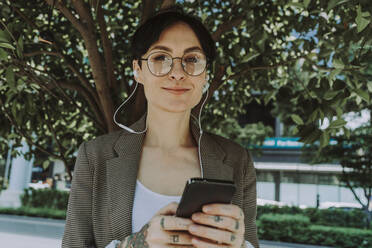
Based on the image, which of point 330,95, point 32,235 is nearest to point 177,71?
point 330,95

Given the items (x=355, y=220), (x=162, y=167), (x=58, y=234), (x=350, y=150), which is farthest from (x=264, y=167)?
(x=162, y=167)

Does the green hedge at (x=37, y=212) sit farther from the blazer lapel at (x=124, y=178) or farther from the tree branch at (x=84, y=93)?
the blazer lapel at (x=124, y=178)

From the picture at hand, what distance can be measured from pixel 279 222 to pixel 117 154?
13552 millimetres

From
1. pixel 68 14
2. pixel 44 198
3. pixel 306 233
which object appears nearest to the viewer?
pixel 68 14

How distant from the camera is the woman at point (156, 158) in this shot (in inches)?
64.3

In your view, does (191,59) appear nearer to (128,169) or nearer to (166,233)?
(128,169)

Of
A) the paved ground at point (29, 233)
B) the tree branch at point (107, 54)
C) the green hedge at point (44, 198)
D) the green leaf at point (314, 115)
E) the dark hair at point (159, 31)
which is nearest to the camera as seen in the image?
the dark hair at point (159, 31)

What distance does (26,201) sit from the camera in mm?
20562

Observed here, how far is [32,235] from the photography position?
12.9 m

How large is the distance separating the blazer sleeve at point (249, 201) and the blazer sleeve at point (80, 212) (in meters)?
0.75

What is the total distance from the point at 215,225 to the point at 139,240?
1.06 feet

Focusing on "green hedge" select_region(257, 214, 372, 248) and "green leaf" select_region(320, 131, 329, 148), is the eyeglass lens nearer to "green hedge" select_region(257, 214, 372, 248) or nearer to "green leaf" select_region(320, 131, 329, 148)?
"green leaf" select_region(320, 131, 329, 148)

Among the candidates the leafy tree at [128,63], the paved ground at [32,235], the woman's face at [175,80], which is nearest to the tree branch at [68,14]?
the leafy tree at [128,63]

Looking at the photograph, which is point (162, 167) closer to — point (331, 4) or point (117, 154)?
point (117, 154)
